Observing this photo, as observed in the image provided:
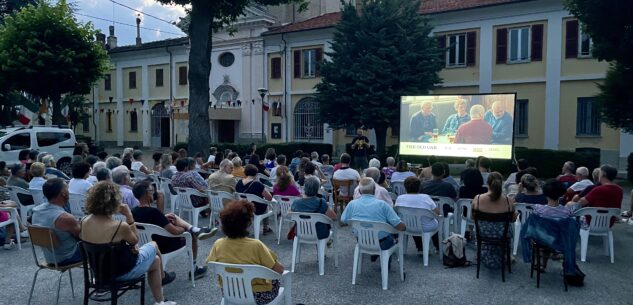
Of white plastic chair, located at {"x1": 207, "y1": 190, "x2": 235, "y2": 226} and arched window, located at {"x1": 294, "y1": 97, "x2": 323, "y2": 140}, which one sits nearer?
white plastic chair, located at {"x1": 207, "y1": 190, "x2": 235, "y2": 226}

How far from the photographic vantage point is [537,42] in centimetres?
2189

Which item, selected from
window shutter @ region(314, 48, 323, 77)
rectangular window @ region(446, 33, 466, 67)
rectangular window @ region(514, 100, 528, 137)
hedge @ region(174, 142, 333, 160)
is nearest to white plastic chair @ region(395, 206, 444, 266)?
rectangular window @ region(514, 100, 528, 137)

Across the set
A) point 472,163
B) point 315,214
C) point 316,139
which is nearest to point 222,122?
point 316,139

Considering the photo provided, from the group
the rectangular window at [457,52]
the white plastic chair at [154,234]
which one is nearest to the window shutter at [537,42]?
the rectangular window at [457,52]

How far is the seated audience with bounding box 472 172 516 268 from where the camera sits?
5.99m

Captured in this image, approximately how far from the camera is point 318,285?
18.9ft

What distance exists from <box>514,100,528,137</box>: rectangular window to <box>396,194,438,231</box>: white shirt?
1812 cm

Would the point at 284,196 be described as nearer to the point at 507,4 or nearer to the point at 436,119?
the point at 436,119

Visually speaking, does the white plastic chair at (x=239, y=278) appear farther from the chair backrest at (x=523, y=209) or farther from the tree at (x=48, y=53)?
the tree at (x=48, y=53)

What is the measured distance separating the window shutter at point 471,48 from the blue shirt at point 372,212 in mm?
19799

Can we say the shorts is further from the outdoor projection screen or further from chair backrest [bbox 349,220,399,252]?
the outdoor projection screen

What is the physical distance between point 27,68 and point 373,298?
20.0 metres

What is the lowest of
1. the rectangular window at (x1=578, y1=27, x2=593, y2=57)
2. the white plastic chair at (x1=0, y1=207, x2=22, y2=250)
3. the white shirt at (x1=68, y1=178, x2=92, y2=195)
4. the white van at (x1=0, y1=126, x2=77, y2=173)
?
the white plastic chair at (x1=0, y1=207, x2=22, y2=250)

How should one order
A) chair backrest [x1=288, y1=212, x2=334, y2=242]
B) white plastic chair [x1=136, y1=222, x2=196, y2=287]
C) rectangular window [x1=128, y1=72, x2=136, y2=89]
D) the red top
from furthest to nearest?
1. rectangular window [x1=128, y1=72, x2=136, y2=89]
2. the red top
3. chair backrest [x1=288, y1=212, x2=334, y2=242]
4. white plastic chair [x1=136, y1=222, x2=196, y2=287]
